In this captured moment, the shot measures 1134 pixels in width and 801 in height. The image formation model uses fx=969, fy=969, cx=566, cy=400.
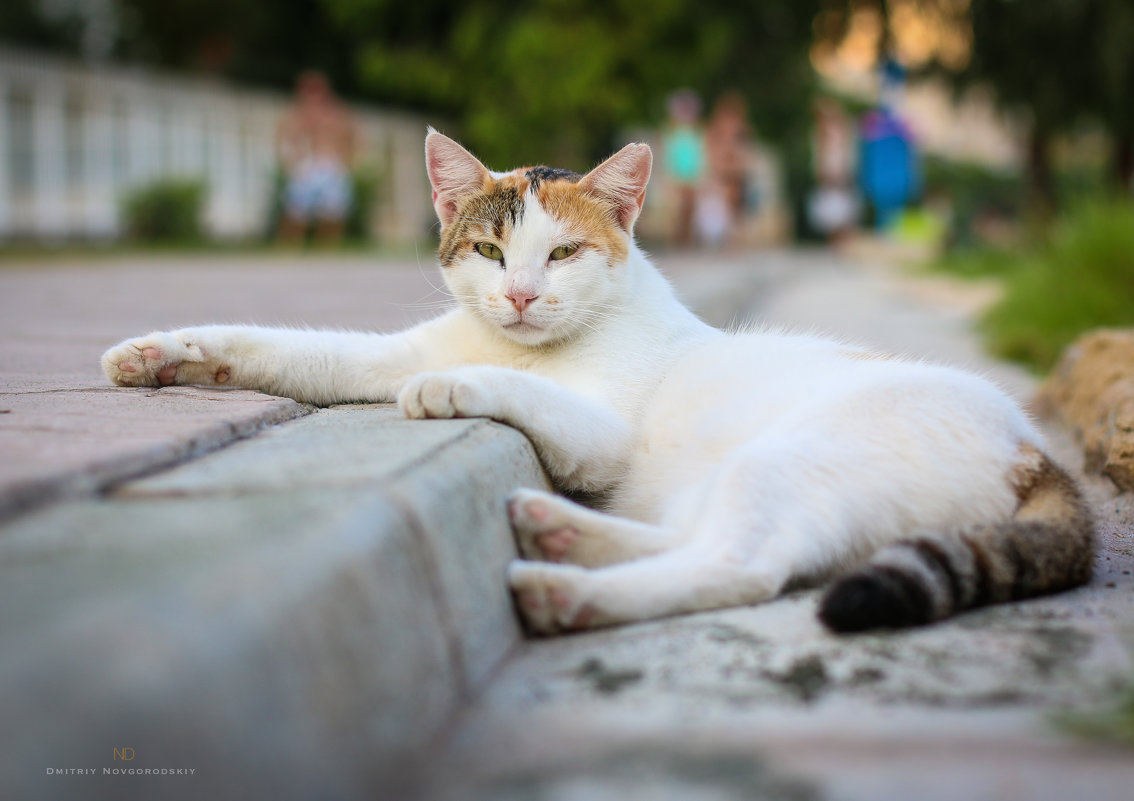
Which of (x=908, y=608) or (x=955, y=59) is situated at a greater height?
(x=955, y=59)

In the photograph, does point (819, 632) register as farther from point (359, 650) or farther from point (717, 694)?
point (359, 650)

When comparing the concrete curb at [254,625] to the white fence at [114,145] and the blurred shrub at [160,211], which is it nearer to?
the white fence at [114,145]

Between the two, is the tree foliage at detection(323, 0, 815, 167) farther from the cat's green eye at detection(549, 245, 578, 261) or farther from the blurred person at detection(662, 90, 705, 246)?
the cat's green eye at detection(549, 245, 578, 261)

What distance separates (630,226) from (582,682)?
182cm

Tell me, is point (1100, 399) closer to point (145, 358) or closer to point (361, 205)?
point (145, 358)

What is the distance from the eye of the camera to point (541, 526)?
1.89 metres

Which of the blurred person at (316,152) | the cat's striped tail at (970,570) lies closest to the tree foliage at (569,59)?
the blurred person at (316,152)

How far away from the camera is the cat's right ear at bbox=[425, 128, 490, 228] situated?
2.91m

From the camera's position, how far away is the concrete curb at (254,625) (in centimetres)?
93

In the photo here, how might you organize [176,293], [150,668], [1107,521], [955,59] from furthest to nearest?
[955,59]
[176,293]
[1107,521]
[150,668]

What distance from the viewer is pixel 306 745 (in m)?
1.07

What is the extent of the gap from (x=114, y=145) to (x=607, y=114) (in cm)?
806

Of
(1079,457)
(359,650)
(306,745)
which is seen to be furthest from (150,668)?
(1079,457)

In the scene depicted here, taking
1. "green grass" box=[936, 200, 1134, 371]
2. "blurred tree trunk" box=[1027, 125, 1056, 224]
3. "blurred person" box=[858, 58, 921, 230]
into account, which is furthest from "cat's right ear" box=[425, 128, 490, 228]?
"blurred person" box=[858, 58, 921, 230]
